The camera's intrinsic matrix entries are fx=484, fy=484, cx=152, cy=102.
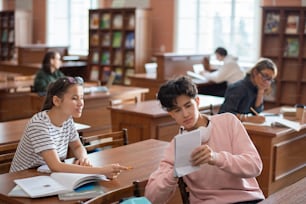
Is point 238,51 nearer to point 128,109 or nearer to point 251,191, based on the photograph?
point 128,109

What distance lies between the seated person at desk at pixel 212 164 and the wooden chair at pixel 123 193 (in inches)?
2.3

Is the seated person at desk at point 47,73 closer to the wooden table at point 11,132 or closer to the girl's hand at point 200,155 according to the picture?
the wooden table at point 11,132

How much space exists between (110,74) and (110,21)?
1076 mm

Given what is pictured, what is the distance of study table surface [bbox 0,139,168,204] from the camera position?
7.18ft

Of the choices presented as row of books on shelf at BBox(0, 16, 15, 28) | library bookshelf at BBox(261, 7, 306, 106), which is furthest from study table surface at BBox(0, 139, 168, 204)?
row of books on shelf at BBox(0, 16, 15, 28)

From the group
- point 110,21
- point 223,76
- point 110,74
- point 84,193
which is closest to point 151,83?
point 223,76

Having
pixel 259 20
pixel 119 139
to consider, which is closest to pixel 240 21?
pixel 259 20

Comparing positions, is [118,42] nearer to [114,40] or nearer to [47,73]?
[114,40]

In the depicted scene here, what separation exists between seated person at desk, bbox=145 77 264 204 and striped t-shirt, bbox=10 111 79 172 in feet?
2.24

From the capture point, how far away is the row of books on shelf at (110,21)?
9395mm

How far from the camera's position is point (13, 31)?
38.0ft

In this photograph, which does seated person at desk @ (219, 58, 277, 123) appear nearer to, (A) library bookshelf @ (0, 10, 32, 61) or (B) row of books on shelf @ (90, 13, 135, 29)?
(B) row of books on shelf @ (90, 13, 135, 29)

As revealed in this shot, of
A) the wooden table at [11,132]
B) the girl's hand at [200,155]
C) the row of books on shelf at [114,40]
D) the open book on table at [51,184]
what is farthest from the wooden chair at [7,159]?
the row of books on shelf at [114,40]

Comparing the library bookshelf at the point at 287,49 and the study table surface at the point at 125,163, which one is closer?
the study table surface at the point at 125,163
